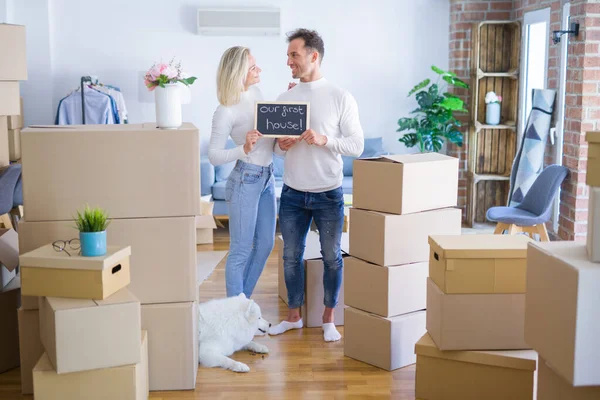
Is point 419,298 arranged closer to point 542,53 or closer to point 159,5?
point 542,53

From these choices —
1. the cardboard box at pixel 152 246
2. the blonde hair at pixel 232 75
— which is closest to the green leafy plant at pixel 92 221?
the cardboard box at pixel 152 246

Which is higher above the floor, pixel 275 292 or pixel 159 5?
pixel 159 5

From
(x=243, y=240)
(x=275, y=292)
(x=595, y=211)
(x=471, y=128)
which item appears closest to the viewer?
(x=595, y=211)

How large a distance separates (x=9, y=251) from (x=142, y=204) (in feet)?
2.66

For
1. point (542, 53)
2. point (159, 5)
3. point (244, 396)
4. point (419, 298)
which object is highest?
point (159, 5)

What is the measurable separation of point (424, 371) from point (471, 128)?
4022 millimetres

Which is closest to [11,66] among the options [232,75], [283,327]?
[232,75]

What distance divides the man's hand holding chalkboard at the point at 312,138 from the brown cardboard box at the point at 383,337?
778 millimetres

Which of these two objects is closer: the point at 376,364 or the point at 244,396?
the point at 244,396

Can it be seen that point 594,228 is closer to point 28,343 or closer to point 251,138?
point 251,138

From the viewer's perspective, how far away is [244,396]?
3.10m

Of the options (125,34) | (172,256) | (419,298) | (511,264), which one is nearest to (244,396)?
(172,256)

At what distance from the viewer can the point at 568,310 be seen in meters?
2.17

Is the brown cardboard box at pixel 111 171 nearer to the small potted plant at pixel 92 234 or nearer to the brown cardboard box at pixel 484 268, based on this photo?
the small potted plant at pixel 92 234
